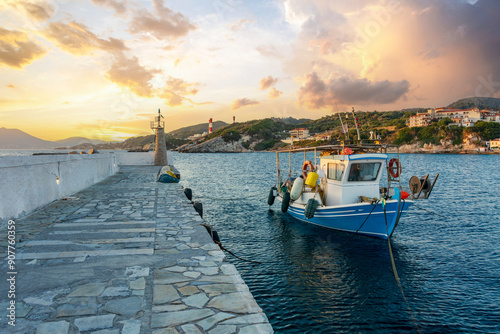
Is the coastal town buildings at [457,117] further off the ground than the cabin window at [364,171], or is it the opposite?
the coastal town buildings at [457,117]

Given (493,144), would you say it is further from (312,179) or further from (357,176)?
(312,179)

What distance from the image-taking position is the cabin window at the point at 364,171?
12.4m

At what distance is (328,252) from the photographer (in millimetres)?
11125

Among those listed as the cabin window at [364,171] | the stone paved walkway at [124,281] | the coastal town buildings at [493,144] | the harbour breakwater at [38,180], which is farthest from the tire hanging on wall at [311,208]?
the coastal town buildings at [493,144]

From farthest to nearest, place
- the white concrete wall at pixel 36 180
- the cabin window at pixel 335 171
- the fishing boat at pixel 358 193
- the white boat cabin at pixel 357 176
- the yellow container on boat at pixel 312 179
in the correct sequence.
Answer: the yellow container on boat at pixel 312 179 → the cabin window at pixel 335 171 → the white boat cabin at pixel 357 176 → the fishing boat at pixel 358 193 → the white concrete wall at pixel 36 180

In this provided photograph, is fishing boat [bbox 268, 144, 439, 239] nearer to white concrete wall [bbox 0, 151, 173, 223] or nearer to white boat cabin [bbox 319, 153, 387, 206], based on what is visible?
white boat cabin [bbox 319, 153, 387, 206]

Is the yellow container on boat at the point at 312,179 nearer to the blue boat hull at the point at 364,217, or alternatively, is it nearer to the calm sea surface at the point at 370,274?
the blue boat hull at the point at 364,217

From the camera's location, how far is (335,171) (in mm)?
12945

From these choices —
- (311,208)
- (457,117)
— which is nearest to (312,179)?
(311,208)

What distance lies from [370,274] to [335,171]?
492cm

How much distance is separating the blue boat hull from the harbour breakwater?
10.8 metres

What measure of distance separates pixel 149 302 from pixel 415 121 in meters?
148

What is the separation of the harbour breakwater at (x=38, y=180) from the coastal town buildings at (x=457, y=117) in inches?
5442

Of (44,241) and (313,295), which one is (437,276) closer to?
(313,295)
